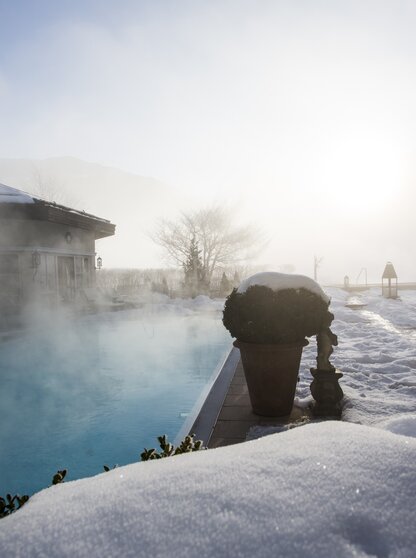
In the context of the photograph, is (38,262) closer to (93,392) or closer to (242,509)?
(93,392)

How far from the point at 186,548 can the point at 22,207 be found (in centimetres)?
1437

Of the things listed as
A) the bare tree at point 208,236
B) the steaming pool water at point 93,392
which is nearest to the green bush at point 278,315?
the steaming pool water at point 93,392

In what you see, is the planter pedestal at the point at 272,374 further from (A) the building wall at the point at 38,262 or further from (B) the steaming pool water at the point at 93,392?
(A) the building wall at the point at 38,262

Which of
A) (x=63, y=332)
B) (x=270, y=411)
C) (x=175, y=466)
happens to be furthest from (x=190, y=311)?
(x=175, y=466)

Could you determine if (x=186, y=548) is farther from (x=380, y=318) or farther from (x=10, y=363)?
(x=380, y=318)

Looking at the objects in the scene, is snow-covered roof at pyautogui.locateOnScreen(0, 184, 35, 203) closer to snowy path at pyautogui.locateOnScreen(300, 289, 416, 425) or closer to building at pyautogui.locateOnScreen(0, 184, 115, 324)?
building at pyautogui.locateOnScreen(0, 184, 115, 324)

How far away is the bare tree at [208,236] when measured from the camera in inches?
1186

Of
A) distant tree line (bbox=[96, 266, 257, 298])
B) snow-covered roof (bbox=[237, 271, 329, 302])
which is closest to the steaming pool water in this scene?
snow-covered roof (bbox=[237, 271, 329, 302])

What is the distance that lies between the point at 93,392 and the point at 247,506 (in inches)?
260

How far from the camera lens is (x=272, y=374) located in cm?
396

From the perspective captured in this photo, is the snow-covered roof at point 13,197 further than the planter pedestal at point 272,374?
Yes

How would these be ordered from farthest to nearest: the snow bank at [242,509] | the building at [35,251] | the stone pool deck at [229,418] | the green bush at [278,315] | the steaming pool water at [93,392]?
1. the building at [35,251]
2. the steaming pool water at [93,392]
3. the green bush at [278,315]
4. the stone pool deck at [229,418]
5. the snow bank at [242,509]

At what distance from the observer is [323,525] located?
0.86 meters

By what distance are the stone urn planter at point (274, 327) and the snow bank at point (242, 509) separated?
267 centimetres
